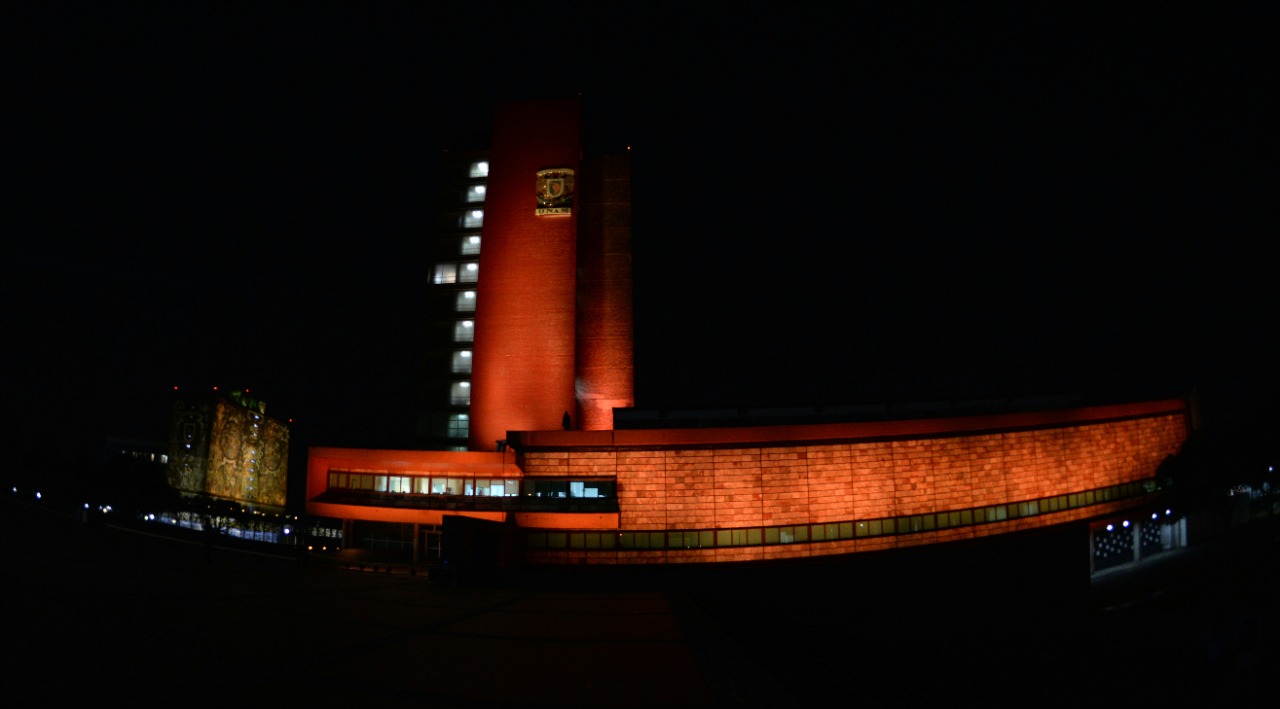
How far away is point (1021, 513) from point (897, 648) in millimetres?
27372

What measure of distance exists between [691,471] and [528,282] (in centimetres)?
1785

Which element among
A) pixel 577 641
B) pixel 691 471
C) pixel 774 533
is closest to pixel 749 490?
pixel 774 533

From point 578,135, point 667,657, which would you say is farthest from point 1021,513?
point 578,135

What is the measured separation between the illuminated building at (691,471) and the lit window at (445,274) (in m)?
6.67

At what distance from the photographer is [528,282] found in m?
45.1

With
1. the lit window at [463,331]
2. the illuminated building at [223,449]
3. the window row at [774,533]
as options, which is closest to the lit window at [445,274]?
the lit window at [463,331]

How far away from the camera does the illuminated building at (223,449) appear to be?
197ft

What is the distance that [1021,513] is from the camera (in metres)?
37.1

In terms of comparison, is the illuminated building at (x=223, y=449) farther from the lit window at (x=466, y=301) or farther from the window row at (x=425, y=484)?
the window row at (x=425, y=484)

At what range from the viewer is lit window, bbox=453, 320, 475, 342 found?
50.3 meters

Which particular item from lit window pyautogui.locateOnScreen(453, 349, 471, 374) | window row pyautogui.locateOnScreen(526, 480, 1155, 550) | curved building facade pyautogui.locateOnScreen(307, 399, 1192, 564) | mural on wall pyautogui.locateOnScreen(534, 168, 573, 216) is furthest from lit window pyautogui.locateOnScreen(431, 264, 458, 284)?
window row pyautogui.locateOnScreen(526, 480, 1155, 550)

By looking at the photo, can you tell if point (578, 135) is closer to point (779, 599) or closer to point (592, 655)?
point (779, 599)

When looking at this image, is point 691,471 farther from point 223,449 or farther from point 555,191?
point 223,449

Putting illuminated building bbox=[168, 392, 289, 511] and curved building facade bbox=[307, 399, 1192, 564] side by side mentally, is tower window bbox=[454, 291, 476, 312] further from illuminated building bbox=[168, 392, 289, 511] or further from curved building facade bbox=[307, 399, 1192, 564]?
illuminated building bbox=[168, 392, 289, 511]
